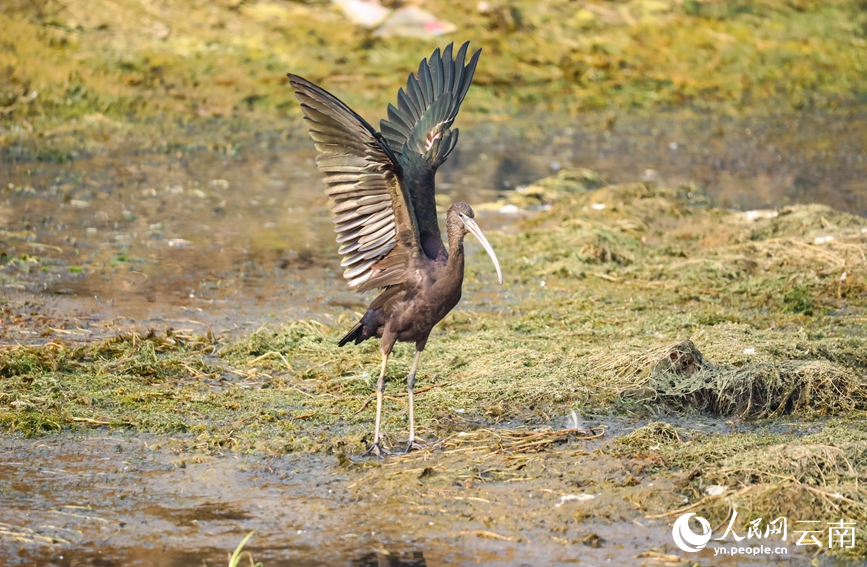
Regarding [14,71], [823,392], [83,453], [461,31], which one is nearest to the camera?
[83,453]

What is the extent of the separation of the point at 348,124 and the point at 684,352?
235cm

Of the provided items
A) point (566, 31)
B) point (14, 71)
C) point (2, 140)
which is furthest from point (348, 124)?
point (566, 31)

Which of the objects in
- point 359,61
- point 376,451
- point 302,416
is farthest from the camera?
point 359,61

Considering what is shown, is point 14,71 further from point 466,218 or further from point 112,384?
point 466,218

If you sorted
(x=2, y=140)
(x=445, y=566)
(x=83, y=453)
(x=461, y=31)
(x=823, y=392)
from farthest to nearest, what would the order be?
(x=461, y=31), (x=2, y=140), (x=823, y=392), (x=83, y=453), (x=445, y=566)

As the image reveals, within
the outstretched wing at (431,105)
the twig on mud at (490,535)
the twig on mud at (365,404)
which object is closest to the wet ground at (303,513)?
the twig on mud at (490,535)

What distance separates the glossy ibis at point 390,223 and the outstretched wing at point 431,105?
12 mm

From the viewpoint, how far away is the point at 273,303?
8.55m

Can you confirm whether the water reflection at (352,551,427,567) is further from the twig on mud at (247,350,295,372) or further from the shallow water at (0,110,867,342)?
the shallow water at (0,110,867,342)

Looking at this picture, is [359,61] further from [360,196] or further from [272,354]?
[360,196]

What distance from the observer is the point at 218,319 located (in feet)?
26.3

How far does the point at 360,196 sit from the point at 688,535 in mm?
2409

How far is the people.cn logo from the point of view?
463cm

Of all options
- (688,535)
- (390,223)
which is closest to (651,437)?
(688,535)
